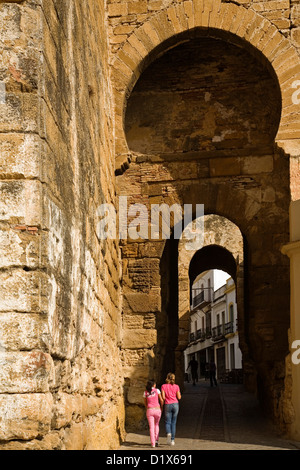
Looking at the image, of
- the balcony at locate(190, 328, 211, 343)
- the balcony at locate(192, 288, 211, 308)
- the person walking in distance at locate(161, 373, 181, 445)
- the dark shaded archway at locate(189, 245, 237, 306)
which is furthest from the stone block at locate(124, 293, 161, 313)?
the balcony at locate(192, 288, 211, 308)

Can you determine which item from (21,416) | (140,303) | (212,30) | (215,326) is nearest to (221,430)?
(140,303)

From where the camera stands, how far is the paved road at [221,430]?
7.78 m

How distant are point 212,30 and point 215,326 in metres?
28.1

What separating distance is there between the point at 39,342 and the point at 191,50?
8.48m

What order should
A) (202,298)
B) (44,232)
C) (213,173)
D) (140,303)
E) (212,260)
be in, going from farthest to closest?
(202,298) → (212,260) → (213,173) → (140,303) → (44,232)

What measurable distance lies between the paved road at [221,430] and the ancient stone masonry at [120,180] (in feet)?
1.15

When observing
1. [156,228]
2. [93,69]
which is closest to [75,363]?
[93,69]

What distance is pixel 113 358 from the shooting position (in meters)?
7.74

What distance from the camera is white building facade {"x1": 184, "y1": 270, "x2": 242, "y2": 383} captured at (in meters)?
31.2

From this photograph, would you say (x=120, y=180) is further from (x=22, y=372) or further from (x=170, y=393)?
(x=22, y=372)

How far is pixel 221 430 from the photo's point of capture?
9.47 meters

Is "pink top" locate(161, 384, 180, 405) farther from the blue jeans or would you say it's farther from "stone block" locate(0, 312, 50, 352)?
"stone block" locate(0, 312, 50, 352)

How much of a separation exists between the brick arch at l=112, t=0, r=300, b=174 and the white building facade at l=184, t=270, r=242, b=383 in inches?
767

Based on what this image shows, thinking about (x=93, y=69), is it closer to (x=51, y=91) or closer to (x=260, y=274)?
(x=51, y=91)
